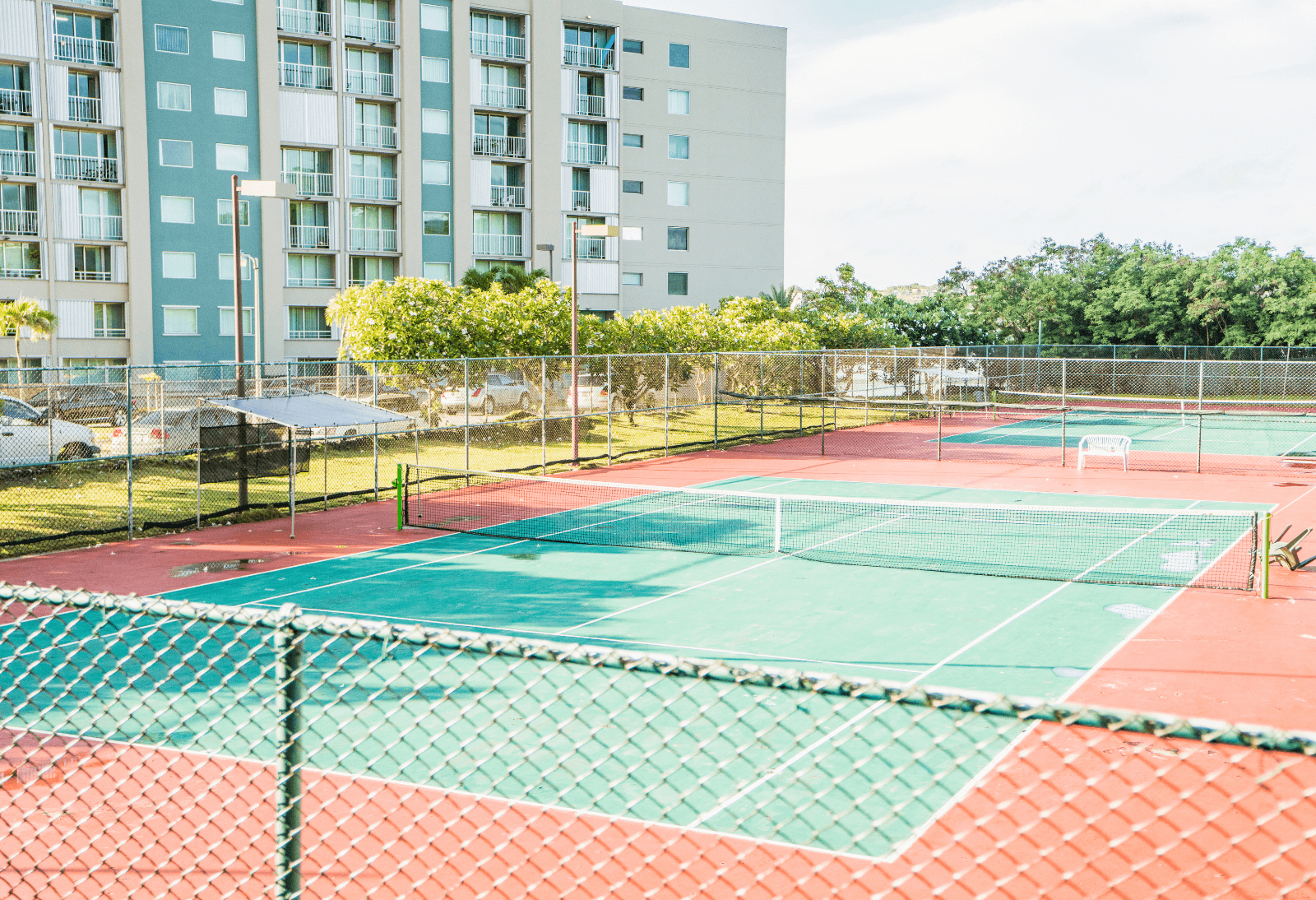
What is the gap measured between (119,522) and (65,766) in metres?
13.2

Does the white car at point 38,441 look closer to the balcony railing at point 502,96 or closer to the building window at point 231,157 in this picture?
the building window at point 231,157

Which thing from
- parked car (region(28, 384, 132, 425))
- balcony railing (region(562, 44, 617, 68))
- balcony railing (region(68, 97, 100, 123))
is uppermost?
balcony railing (region(562, 44, 617, 68))

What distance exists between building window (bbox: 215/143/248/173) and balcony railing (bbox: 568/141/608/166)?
56.7 feet

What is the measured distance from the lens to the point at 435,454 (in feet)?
96.7

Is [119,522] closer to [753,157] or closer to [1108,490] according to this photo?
[1108,490]

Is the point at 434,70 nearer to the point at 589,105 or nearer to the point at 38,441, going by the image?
the point at 589,105

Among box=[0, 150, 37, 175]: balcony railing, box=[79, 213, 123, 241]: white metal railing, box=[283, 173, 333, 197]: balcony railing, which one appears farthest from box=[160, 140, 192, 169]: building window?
box=[0, 150, 37, 175]: balcony railing

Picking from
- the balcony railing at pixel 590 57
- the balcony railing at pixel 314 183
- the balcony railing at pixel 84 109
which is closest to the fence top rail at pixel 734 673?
Result: the balcony railing at pixel 84 109

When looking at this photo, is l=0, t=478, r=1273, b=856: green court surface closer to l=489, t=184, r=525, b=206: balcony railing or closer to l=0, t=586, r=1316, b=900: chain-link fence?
l=0, t=586, r=1316, b=900: chain-link fence

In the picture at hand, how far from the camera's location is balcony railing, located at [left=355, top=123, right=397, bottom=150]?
179 feet

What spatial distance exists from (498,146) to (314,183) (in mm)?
9891

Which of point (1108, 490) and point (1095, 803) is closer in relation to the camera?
point (1095, 803)

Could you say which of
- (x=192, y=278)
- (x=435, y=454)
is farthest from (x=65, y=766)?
(x=192, y=278)

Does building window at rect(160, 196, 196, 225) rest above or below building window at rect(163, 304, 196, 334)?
above
